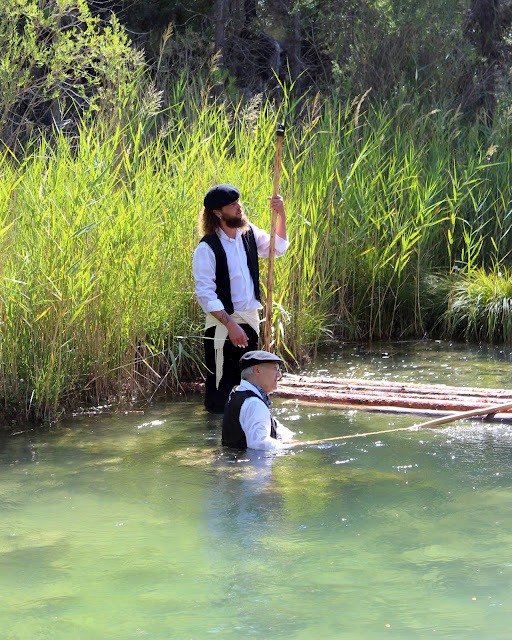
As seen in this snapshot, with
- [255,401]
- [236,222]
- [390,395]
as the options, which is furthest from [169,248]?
[255,401]

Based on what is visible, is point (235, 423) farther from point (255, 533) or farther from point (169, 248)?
point (169, 248)

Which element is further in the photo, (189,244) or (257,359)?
(189,244)

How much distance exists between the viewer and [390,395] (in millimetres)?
6238

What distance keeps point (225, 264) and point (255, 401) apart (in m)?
1.30

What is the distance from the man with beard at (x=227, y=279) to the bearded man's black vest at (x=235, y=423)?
781 millimetres

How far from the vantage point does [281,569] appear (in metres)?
3.59

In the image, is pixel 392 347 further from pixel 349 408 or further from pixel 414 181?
pixel 349 408

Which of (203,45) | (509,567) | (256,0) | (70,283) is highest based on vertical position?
(256,0)

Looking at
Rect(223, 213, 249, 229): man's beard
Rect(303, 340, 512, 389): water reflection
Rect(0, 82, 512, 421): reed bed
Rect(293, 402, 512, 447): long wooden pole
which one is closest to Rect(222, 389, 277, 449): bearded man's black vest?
Rect(293, 402, 512, 447): long wooden pole

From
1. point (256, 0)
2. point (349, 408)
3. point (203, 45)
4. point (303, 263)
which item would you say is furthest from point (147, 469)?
point (256, 0)

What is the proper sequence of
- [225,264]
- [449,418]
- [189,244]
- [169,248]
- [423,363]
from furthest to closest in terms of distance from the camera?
[423,363]
[189,244]
[169,248]
[225,264]
[449,418]

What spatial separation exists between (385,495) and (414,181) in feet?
16.7

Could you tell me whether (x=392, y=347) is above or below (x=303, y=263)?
below

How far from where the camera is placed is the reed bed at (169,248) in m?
6.06
